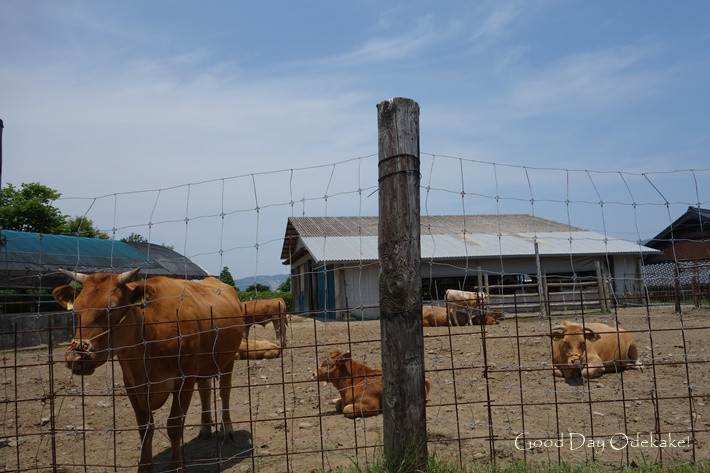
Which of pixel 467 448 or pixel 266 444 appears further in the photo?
pixel 266 444

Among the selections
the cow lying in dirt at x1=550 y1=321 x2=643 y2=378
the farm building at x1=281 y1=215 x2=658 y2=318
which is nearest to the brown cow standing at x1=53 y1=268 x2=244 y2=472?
the cow lying in dirt at x1=550 y1=321 x2=643 y2=378

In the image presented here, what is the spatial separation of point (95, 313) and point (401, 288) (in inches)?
108

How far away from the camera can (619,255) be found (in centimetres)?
2978

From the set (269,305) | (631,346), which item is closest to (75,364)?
(631,346)

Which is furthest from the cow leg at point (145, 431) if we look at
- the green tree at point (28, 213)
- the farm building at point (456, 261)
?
the green tree at point (28, 213)

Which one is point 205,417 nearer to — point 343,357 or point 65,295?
point 343,357

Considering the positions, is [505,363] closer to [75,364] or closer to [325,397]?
[325,397]

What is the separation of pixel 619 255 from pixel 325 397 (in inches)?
992

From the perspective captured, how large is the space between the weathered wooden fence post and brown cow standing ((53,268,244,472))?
145 centimetres

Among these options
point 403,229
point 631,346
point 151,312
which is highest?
point 403,229

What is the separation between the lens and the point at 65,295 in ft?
18.8

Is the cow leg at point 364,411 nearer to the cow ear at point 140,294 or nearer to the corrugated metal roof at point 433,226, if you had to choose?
the cow ear at point 140,294

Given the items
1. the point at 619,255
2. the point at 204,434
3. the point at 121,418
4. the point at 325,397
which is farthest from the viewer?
the point at 619,255

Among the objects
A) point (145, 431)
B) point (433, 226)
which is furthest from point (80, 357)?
point (433, 226)
